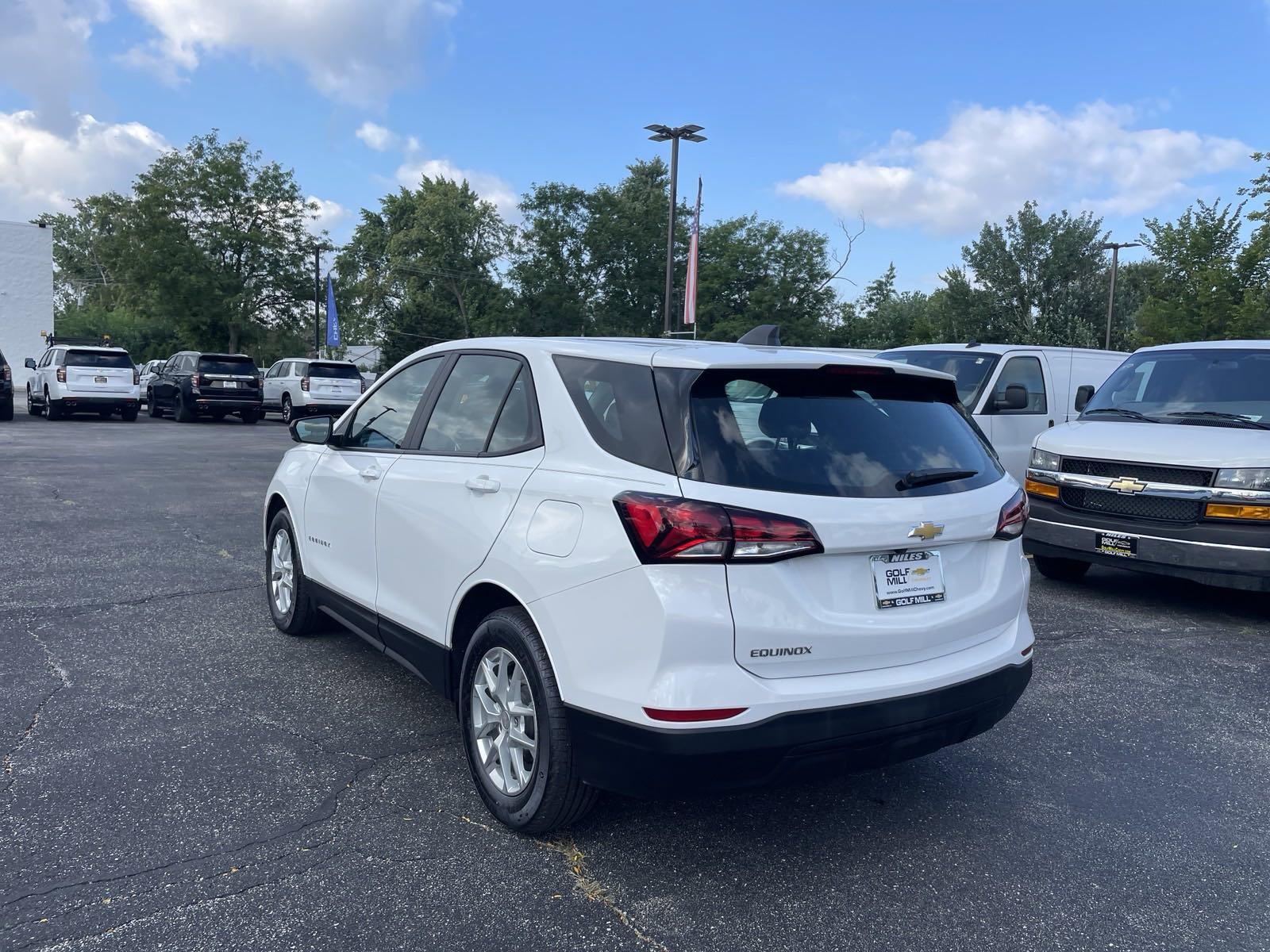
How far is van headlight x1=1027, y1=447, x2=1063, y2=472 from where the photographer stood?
291 inches

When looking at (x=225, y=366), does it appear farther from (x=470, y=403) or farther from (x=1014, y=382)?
(x=470, y=403)

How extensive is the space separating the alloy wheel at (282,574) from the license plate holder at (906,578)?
361 centimetres

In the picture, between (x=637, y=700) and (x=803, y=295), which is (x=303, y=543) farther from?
(x=803, y=295)

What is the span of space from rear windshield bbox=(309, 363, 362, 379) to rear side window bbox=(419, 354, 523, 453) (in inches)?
930

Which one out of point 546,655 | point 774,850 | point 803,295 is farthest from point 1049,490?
point 803,295

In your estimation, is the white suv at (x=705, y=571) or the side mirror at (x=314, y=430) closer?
the white suv at (x=705, y=571)

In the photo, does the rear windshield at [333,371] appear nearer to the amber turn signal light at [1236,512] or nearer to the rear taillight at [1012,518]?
the amber turn signal light at [1236,512]

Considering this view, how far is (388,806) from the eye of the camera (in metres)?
3.62

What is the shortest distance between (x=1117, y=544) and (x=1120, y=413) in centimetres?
148

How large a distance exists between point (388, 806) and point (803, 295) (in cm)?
5008

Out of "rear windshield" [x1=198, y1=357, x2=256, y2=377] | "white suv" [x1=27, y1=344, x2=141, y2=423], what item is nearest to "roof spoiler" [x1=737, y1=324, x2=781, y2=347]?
"white suv" [x1=27, y1=344, x2=141, y2=423]

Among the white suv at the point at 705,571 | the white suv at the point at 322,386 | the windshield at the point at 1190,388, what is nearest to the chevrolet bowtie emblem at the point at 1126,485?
the windshield at the point at 1190,388

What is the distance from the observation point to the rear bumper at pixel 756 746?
9.53 ft

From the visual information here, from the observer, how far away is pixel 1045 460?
7.52 m
